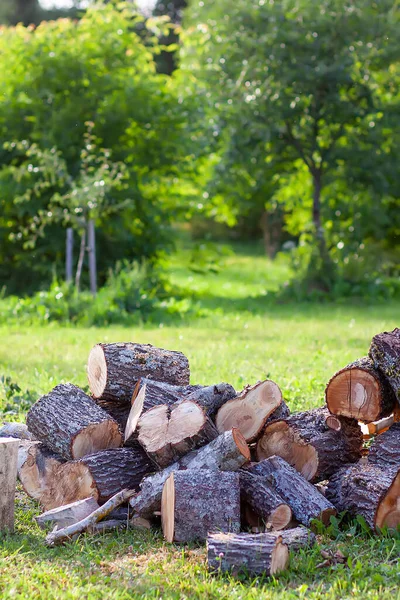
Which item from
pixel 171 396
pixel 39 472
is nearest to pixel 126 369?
pixel 171 396

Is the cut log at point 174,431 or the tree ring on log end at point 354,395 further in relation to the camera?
the tree ring on log end at point 354,395

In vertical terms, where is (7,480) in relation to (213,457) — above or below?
below

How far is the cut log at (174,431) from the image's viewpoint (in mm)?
4250

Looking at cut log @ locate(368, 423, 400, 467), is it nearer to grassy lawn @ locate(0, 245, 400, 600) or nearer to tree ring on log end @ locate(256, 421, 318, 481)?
tree ring on log end @ locate(256, 421, 318, 481)

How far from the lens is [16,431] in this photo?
17.4 ft

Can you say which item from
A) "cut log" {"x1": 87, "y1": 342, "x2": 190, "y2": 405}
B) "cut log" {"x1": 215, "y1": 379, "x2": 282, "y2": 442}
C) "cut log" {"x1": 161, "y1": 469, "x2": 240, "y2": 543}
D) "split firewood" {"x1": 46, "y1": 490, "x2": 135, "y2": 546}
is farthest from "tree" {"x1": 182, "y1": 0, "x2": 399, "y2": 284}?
"cut log" {"x1": 161, "y1": 469, "x2": 240, "y2": 543}

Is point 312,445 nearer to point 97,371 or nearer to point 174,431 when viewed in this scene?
point 174,431

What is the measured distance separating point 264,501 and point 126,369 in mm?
1354

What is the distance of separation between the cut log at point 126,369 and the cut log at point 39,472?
0.53m

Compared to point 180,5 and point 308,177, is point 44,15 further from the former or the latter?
point 308,177

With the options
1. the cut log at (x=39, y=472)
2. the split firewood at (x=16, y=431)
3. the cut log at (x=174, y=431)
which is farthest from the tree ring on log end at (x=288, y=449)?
the split firewood at (x=16, y=431)

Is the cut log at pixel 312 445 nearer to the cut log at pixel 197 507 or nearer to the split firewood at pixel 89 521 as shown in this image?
the cut log at pixel 197 507

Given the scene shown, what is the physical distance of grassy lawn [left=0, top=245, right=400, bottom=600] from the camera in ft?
11.2

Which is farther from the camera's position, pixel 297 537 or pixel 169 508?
pixel 169 508
